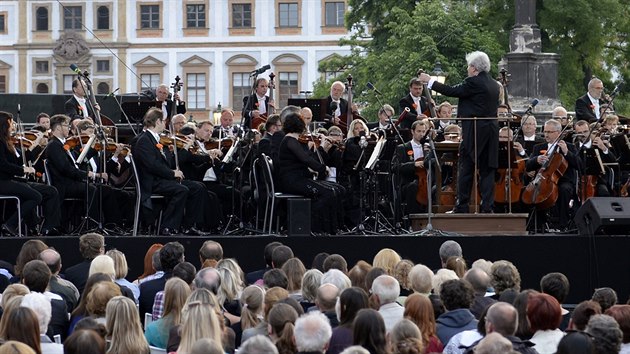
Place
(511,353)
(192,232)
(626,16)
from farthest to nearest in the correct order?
(626,16)
(192,232)
(511,353)

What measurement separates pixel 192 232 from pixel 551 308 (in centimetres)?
905

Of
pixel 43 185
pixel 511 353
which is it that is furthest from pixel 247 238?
pixel 511 353

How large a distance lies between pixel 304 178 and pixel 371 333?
909cm

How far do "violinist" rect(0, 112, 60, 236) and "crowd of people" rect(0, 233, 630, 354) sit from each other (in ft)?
12.3

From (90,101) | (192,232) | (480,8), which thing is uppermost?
(480,8)

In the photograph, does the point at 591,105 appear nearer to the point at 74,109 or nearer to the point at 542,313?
the point at 74,109

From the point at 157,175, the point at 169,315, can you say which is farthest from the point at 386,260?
the point at 157,175

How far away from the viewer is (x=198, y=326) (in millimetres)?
9773

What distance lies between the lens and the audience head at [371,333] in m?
9.52

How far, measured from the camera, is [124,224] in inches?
784

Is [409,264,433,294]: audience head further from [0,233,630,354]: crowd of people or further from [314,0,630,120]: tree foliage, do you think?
[314,0,630,120]: tree foliage

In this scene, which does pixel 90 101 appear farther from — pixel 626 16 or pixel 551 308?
pixel 626 16

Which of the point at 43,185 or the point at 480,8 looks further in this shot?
the point at 480,8

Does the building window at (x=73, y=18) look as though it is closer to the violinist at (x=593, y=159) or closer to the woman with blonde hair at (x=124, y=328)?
the violinist at (x=593, y=159)
